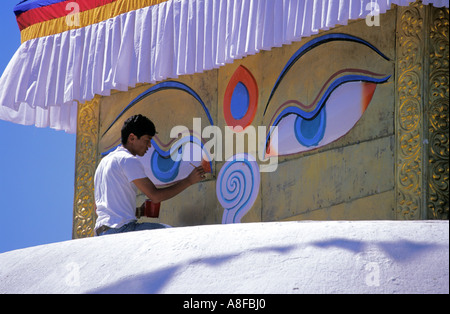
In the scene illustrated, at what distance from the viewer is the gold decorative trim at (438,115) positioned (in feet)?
18.4

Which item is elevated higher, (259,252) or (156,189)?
(156,189)

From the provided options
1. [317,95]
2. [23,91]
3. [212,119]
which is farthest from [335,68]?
[23,91]

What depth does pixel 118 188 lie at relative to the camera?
5.62m

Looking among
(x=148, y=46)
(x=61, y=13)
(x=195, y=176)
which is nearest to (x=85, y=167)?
(x=61, y=13)

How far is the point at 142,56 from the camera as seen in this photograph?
6.91 m

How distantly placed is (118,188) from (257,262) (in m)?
1.99

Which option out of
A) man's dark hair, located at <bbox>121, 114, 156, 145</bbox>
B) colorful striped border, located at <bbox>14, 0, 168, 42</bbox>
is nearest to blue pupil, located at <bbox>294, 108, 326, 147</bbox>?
man's dark hair, located at <bbox>121, 114, 156, 145</bbox>

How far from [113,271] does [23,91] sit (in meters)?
3.90

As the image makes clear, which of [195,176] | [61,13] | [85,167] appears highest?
[61,13]

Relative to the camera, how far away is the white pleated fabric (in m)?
6.00

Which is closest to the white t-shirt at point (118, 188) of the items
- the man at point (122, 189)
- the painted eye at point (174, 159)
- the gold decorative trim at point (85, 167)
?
the man at point (122, 189)

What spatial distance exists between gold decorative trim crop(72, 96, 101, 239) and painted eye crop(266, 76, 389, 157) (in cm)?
191

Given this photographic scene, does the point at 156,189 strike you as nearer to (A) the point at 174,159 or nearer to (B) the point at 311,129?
(B) the point at 311,129

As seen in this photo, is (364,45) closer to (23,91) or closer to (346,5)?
(346,5)
